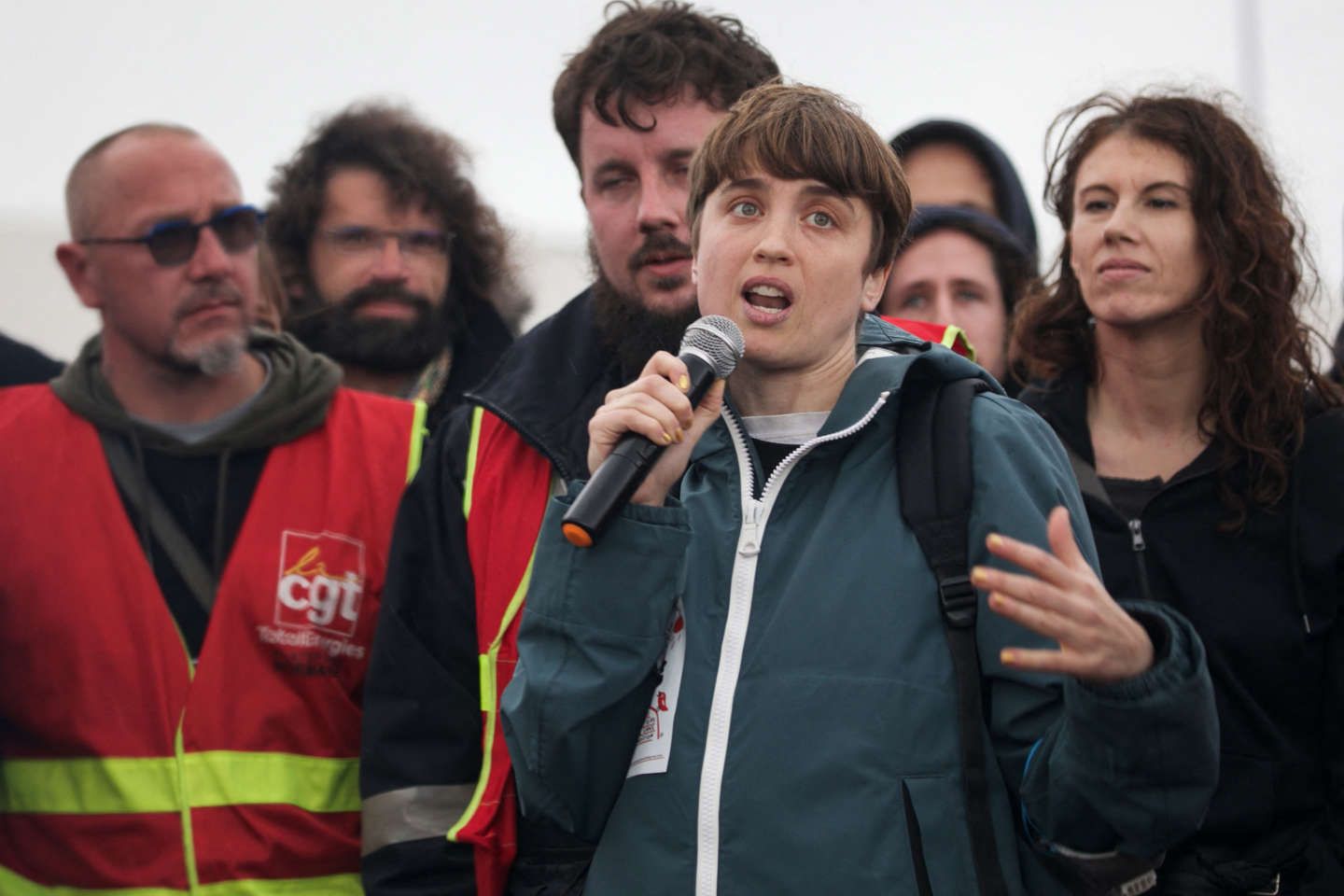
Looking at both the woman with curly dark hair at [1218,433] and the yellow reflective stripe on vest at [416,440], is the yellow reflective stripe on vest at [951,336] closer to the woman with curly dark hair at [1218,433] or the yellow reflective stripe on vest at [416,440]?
the woman with curly dark hair at [1218,433]

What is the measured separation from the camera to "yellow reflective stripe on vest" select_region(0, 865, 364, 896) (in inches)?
112

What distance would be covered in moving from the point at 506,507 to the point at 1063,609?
1192mm

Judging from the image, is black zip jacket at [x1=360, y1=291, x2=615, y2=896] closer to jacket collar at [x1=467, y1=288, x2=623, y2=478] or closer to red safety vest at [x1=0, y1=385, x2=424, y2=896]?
jacket collar at [x1=467, y1=288, x2=623, y2=478]

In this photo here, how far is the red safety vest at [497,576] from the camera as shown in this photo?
8.24 ft

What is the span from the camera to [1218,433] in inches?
117

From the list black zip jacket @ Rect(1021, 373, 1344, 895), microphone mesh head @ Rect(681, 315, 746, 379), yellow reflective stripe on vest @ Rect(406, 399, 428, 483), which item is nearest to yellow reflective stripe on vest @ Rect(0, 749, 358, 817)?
yellow reflective stripe on vest @ Rect(406, 399, 428, 483)

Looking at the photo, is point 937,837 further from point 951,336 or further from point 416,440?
point 416,440

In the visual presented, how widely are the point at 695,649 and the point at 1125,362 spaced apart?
1.53m

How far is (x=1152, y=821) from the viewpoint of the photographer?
1836mm

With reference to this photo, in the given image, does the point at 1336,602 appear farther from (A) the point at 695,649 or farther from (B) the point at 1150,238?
(A) the point at 695,649

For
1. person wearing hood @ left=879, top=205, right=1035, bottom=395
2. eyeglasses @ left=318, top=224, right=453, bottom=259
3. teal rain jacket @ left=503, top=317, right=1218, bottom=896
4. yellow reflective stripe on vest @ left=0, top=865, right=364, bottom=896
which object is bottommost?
yellow reflective stripe on vest @ left=0, top=865, right=364, bottom=896

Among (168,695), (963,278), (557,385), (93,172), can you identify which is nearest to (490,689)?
(557,385)

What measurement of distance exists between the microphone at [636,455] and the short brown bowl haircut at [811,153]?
283 millimetres

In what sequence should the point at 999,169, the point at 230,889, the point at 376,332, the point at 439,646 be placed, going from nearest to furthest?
the point at 439,646
the point at 230,889
the point at 999,169
the point at 376,332
